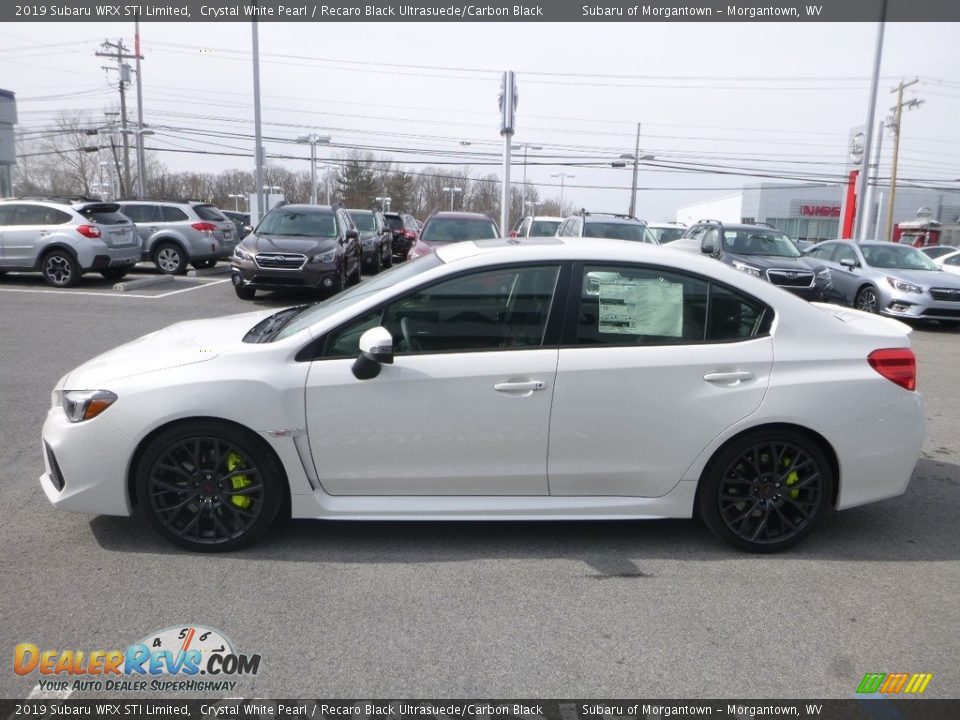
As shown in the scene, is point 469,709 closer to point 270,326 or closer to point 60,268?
point 270,326

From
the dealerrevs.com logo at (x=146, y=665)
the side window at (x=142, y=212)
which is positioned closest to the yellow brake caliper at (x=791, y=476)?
the dealerrevs.com logo at (x=146, y=665)

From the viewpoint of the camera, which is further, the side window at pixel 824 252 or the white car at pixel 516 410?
the side window at pixel 824 252

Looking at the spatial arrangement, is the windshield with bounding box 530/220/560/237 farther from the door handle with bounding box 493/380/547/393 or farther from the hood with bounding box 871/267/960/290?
the door handle with bounding box 493/380/547/393

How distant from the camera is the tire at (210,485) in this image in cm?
390

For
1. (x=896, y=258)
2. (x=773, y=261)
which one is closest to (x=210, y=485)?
→ (x=773, y=261)

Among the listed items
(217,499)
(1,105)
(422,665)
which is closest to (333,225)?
(217,499)

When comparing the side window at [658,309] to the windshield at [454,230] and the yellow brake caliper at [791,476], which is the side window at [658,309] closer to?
the yellow brake caliper at [791,476]

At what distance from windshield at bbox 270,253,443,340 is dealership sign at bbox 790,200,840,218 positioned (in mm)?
78604

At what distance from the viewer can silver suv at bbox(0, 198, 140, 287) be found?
15570 mm

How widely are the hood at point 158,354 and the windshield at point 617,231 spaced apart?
36.3 feet

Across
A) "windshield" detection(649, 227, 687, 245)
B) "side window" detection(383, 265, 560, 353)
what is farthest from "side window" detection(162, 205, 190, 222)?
"side window" detection(383, 265, 560, 353)

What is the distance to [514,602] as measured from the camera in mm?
3604

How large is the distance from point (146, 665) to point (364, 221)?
66.4 feet

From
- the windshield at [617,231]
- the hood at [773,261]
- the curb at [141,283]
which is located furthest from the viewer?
the curb at [141,283]
